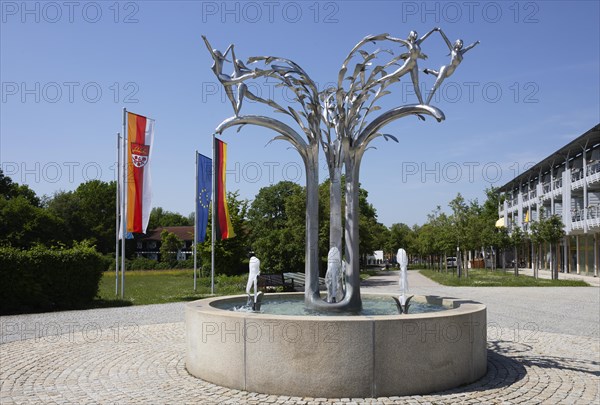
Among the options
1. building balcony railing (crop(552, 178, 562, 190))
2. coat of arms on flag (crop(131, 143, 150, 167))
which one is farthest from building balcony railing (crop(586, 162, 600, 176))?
coat of arms on flag (crop(131, 143, 150, 167))

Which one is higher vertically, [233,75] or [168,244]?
[233,75]

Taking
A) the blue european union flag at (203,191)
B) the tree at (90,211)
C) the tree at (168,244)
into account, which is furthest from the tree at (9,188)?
the blue european union flag at (203,191)

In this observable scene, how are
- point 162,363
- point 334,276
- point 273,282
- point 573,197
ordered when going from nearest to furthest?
point 162,363
point 334,276
point 273,282
point 573,197

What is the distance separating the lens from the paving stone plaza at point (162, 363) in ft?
23.1

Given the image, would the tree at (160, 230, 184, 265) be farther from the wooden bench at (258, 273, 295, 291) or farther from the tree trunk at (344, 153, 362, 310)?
the tree trunk at (344, 153, 362, 310)

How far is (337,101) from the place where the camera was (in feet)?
33.4

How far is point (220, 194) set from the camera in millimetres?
22094

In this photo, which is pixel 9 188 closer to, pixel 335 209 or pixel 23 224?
pixel 23 224

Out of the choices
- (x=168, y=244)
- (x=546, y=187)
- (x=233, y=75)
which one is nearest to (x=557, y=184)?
(x=546, y=187)

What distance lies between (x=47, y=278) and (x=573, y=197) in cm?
4143

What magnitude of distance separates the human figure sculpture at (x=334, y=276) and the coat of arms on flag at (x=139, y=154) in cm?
1228

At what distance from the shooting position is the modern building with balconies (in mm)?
38344

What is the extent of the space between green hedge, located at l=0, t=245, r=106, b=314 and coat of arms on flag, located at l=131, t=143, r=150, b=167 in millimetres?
3610

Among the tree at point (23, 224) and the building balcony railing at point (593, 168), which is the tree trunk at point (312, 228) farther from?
the tree at point (23, 224)
